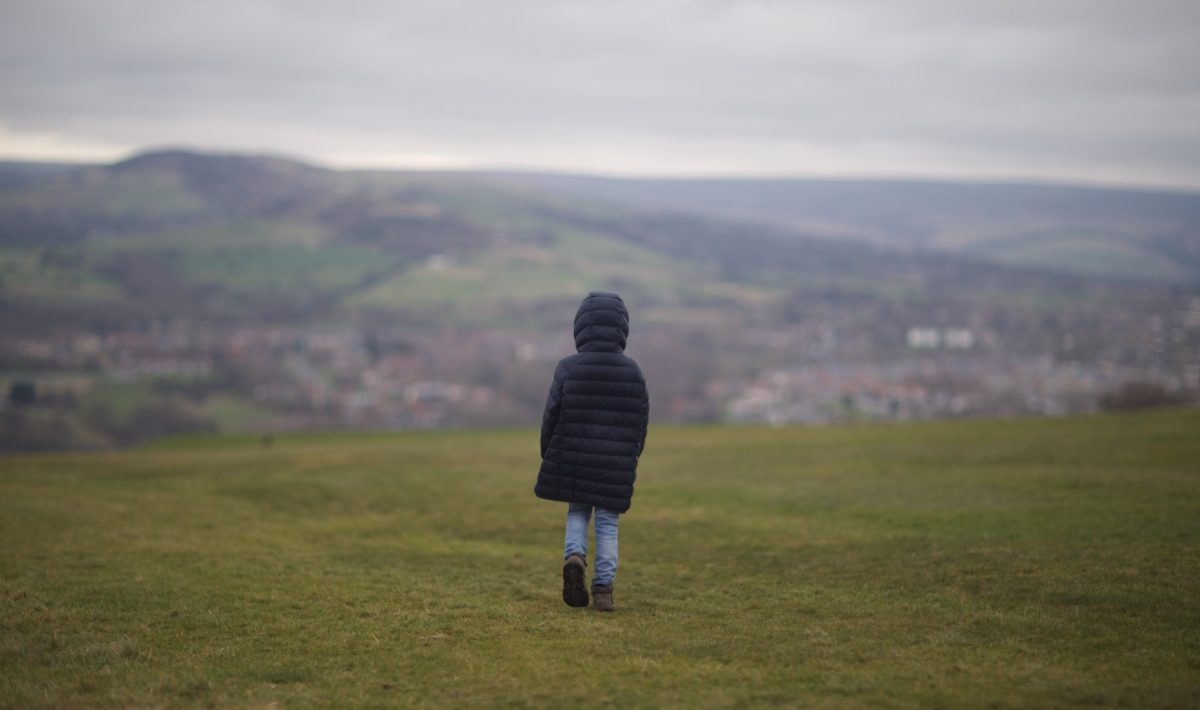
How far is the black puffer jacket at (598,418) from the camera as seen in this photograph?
1009cm

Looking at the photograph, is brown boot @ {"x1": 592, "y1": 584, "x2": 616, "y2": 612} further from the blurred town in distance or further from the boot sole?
the blurred town in distance

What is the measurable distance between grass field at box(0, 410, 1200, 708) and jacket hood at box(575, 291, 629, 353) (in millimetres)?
2921

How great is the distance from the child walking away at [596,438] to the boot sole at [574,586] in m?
0.01

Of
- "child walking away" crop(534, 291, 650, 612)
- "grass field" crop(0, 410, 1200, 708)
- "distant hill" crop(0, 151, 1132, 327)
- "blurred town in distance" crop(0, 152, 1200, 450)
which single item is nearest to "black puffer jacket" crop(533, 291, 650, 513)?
"child walking away" crop(534, 291, 650, 612)

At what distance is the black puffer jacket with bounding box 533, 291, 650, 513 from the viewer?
10.1 meters

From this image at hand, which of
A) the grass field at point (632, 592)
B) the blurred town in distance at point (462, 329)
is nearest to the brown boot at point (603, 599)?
the grass field at point (632, 592)

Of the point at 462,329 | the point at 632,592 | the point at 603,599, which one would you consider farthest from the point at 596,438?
the point at 462,329

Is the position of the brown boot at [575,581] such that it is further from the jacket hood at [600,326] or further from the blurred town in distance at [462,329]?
the blurred town in distance at [462,329]

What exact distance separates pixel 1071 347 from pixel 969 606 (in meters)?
125

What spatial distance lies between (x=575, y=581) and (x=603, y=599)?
1.19 ft

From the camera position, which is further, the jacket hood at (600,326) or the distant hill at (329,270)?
the distant hill at (329,270)

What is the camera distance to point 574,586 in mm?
10031

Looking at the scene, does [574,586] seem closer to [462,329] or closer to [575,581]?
[575,581]

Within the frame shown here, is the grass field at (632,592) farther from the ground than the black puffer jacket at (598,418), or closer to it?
closer to it
